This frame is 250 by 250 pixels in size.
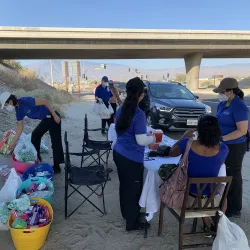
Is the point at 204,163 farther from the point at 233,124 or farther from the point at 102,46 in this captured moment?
the point at 102,46

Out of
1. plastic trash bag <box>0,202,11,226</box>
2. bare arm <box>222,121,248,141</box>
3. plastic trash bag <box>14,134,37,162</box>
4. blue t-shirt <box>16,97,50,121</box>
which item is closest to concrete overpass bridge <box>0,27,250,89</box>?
blue t-shirt <box>16,97,50,121</box>

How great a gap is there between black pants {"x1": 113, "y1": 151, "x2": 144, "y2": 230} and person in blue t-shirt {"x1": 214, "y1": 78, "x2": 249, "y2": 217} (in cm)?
103

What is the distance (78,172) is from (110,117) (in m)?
4.48

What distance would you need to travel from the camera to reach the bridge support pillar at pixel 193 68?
3716cm

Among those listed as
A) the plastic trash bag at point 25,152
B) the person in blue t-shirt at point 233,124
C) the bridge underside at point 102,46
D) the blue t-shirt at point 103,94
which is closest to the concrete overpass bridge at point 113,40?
the bridge underside at point 102,46

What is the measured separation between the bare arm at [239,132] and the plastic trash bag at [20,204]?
226 cm

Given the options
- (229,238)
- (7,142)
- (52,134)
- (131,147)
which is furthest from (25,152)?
(229,238)

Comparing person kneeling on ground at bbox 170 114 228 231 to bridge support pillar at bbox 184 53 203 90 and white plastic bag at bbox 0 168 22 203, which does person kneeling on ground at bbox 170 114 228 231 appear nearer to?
white plastic bag at bbox 0 168 22 203

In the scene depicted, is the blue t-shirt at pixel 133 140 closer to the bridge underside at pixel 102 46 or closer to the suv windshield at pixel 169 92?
the suv windshield at pixel 169 92

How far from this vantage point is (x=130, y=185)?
2.97 meters

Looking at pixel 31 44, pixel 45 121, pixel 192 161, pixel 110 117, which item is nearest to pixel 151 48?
pixel 31 44

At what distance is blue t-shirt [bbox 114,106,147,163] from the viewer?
2.66 metres

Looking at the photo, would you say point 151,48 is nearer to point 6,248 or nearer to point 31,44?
point 31,44

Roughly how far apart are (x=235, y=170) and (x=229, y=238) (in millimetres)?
1126
